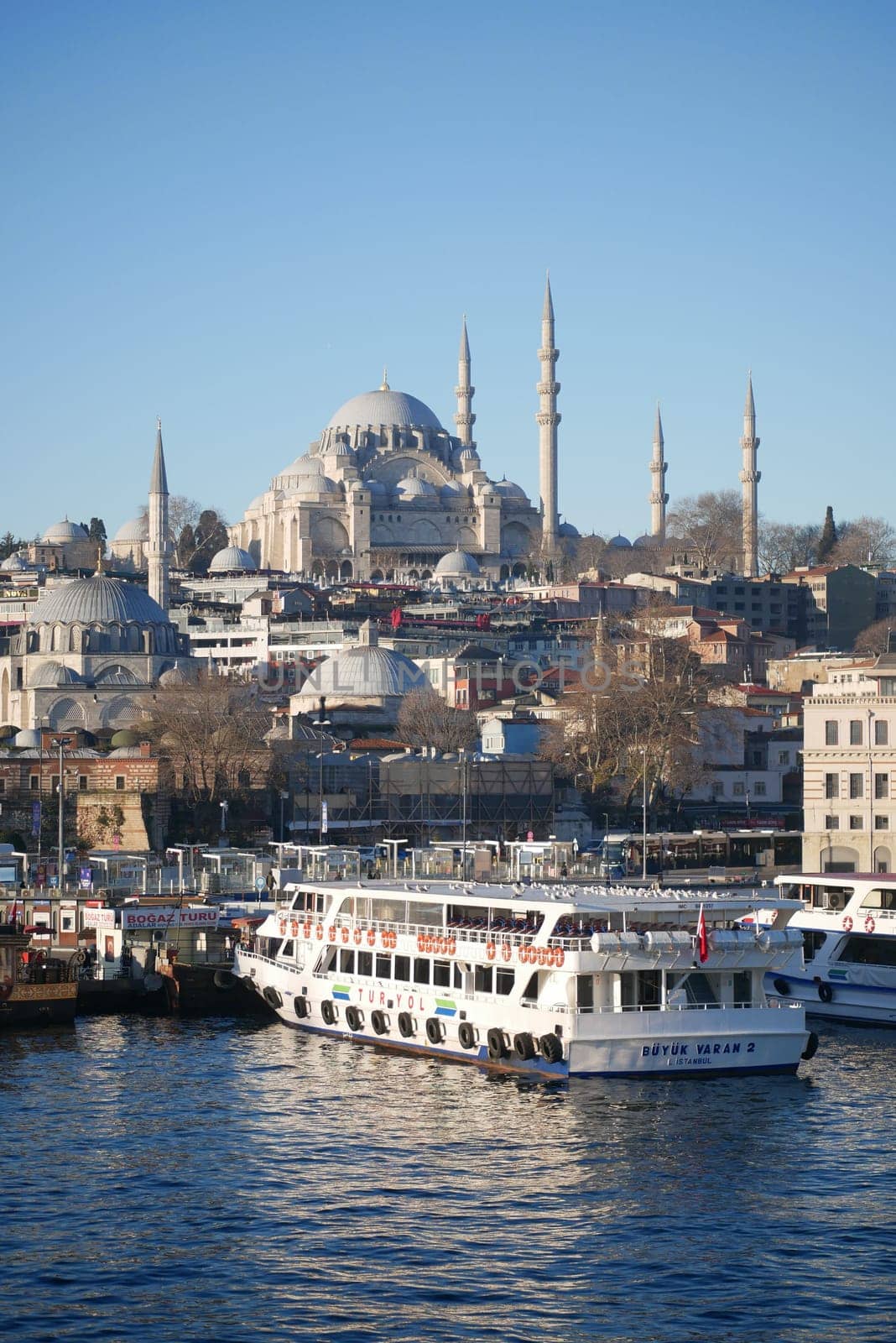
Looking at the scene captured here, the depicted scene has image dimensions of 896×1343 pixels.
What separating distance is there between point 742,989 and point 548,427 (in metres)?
113

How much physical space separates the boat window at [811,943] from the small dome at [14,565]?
327 feet

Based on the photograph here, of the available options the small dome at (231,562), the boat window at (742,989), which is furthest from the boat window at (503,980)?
the small dome at (231,562)

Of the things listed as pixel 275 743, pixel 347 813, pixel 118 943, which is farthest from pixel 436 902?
pixel 275 743

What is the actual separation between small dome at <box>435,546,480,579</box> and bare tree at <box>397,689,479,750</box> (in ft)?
187

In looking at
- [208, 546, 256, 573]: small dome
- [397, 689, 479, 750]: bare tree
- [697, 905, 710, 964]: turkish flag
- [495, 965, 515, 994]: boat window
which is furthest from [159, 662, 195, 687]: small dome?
[697, 905, 710, 964]: turkish flag

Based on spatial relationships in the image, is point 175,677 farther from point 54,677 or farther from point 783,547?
point 783,547

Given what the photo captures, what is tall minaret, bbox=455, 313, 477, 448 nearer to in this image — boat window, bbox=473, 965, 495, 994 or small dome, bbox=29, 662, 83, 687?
small dome, bbox=29, 662, 83, 687

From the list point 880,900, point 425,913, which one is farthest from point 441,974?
point 880,900

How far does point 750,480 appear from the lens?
148250 millimetres

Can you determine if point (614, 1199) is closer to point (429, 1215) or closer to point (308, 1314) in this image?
point (429, 1215)

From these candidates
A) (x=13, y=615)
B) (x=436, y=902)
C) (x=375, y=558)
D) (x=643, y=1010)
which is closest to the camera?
(x=643, y=1010)

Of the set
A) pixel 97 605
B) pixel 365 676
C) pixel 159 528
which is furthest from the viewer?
pixel 159 528

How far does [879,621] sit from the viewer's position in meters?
118

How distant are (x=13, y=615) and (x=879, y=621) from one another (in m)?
45.4
